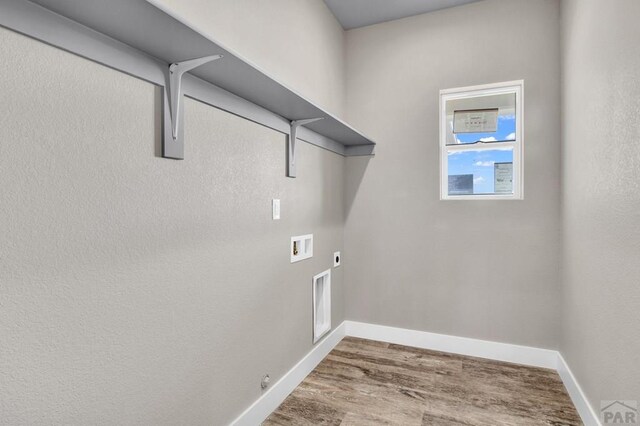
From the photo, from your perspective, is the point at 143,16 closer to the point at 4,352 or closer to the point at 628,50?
the point at 4,352

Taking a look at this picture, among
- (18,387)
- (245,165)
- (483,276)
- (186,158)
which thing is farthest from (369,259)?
(18,387)

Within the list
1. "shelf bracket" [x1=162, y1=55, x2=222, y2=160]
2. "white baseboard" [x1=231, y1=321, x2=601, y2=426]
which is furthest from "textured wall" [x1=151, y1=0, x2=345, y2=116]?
"white baseboard" [x1=231, y1=321, x2=601, y2=426]

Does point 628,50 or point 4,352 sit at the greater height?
point 628,50

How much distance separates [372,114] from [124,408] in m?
2.81

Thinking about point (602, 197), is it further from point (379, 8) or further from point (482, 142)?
point (379, 8)

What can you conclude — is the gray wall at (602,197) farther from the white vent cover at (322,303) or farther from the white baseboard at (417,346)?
the white vent cover at (322,303)

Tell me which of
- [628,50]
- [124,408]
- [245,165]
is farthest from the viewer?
[245,165]

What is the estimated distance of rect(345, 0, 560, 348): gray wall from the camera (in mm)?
2613

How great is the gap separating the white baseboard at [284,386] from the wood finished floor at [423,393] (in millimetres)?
42

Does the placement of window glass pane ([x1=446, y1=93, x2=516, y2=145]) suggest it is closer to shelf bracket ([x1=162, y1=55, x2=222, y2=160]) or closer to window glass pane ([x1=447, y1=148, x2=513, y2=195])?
window glass pane ([x1=447, y1=148, x2=513, y2=195])

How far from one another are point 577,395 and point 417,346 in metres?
1.17

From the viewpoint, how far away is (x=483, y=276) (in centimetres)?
279

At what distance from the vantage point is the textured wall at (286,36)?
1.58 m

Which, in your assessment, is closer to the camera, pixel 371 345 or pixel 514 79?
pixel 514 79
